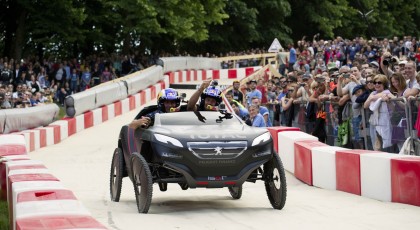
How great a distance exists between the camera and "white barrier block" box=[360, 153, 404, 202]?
536 inches

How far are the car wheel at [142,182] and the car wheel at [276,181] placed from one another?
157 centimetres

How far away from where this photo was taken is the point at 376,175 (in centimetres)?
1395

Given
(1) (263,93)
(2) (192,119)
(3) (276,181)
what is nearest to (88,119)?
(1) (263,93)

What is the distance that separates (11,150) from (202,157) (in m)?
A: 4.15

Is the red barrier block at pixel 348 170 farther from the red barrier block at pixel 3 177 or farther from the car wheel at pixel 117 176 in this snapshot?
the red barrier block at pixel 3 177

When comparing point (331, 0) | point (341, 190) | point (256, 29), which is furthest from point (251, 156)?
point (331, 0)

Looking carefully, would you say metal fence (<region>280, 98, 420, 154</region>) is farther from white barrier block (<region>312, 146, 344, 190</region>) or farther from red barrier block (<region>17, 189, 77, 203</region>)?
red barrier block (<region>17, 189, 77, 203</region>)

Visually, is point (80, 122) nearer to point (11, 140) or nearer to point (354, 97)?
point (11, 140)

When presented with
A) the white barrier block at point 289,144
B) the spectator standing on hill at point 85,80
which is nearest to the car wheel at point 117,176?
the white barrier block at point 289,144

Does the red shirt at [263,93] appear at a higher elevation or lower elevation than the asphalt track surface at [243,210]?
higher

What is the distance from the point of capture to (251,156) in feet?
42.1

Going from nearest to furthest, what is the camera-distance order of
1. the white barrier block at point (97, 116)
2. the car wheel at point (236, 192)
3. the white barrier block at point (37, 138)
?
the car wheel at point (236, 192) < the white barrier block at point (37, 138) < the white barrier block at point (97, 116)

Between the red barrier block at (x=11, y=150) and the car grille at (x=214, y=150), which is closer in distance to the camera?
the car grille at (x=214, y=150)

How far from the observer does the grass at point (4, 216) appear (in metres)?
11.5
